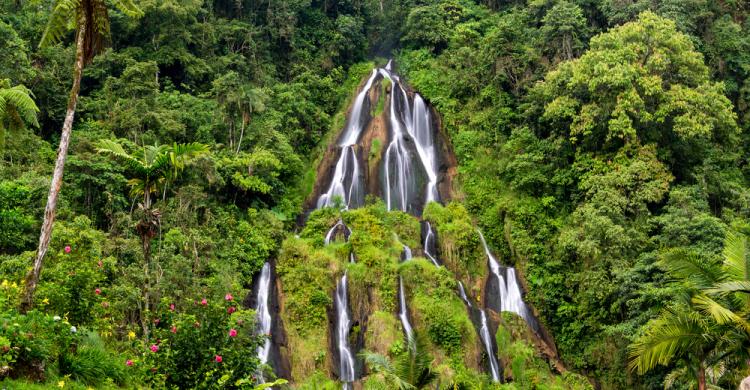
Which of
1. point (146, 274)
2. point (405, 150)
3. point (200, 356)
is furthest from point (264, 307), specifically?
point (200, 356)

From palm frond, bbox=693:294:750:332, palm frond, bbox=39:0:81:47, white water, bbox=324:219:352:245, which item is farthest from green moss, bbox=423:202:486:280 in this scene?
palm frond, bbox=39:0:81:47

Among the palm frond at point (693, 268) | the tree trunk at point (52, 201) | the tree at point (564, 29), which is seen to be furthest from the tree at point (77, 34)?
the tree at point (564, 29)

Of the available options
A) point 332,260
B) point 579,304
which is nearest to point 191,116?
point 332,260

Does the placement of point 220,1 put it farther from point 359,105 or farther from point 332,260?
point 332,260

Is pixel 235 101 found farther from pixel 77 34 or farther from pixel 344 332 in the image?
pixel 77 34

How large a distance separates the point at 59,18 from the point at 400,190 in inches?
851

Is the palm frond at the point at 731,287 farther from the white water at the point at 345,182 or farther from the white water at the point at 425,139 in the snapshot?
the white water at the point at 425,139

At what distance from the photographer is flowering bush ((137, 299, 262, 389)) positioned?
8.80 meters

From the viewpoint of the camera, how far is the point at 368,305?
79.3 ft

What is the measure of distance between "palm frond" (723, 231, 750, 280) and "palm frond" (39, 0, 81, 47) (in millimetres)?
12681

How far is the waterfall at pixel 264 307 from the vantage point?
2273cm

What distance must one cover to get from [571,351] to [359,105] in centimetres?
1993

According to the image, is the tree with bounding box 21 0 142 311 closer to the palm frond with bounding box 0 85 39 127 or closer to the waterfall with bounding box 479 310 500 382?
the palm frond with bounding box 0 85 39 127

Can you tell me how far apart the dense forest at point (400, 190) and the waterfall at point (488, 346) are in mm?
68
